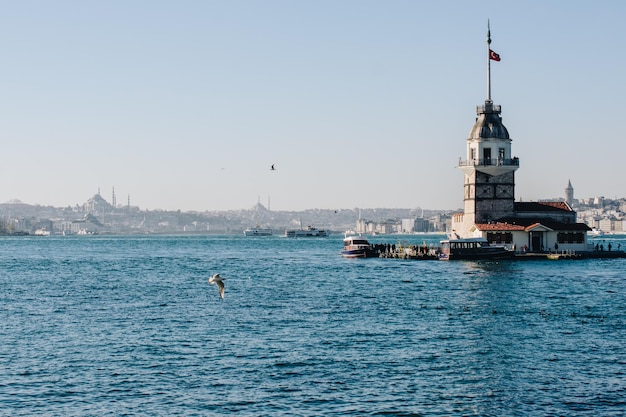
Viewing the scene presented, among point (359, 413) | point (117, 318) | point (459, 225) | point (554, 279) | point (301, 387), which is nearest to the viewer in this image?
point (359, 413)

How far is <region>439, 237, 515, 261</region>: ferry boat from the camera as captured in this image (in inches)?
3563

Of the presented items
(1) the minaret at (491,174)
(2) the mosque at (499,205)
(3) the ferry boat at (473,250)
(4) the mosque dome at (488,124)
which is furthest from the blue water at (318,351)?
(4) the mosque dome at (488,124)

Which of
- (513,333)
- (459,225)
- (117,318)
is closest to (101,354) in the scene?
(117,318)

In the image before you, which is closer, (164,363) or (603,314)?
(164,363)

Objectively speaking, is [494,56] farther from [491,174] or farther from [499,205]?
[499,205]

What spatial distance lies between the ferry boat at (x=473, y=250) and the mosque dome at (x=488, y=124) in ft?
36.8

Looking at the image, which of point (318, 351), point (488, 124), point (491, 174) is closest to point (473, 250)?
point (491, 174)

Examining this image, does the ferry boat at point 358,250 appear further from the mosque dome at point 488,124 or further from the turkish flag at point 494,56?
the turkish flag at point 494,56

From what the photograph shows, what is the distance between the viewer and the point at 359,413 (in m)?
27.7

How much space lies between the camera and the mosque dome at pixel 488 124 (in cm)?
9706

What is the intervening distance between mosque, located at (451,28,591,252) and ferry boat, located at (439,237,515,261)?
2.20 metres

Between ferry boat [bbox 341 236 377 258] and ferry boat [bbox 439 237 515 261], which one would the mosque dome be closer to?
ferry boat [bbox 439 237 515 261]

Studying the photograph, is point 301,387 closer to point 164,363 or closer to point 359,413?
point 359,413

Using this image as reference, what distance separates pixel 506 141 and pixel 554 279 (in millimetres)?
28338
